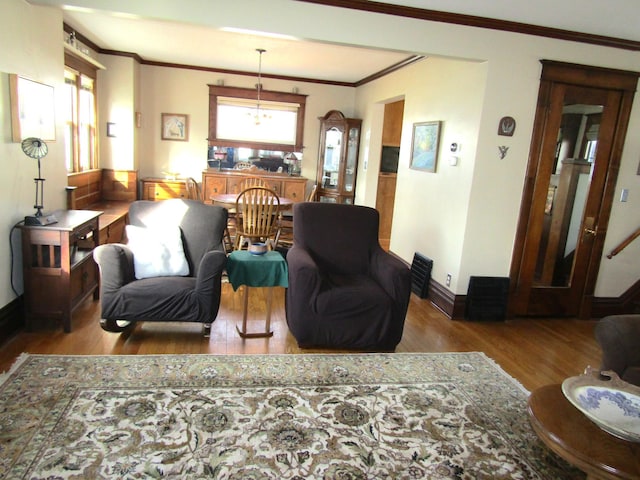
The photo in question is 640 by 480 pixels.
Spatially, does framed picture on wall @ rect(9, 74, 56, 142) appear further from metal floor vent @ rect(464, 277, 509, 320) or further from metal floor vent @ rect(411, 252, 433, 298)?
metal floor vent @ rect(464, 277, 509, 320)

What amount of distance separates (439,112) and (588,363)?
262cm

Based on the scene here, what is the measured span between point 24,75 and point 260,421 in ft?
9.42

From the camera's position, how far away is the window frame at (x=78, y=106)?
525cm

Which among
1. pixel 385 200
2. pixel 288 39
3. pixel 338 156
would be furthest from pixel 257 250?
pixel 338 156

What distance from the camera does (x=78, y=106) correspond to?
5.53 metres

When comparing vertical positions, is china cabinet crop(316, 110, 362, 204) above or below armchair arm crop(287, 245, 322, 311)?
above

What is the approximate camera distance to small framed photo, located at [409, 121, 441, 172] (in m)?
4.47

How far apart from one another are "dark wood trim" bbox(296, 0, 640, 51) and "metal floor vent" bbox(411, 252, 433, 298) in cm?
220

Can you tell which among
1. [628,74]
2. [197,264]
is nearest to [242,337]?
[197,264]

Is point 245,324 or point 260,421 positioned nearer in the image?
point 260,421

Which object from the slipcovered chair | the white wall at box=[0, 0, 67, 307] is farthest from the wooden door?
the white wall at box=[0, 0, 67, 307]

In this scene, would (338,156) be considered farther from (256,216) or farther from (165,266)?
(165,266)

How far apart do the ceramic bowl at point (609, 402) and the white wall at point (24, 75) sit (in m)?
3.42

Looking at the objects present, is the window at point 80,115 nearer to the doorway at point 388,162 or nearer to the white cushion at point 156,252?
the white cushion at point 156,252
